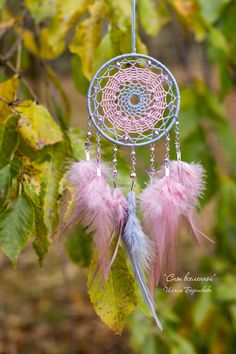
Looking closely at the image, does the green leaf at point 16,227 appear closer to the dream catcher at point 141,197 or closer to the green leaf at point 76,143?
the dream catcher at point 141,197

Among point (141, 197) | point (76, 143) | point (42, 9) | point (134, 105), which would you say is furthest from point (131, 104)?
point (42, 9)

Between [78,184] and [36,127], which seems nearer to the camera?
[78,184]

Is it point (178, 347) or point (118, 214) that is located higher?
point (118, 214)

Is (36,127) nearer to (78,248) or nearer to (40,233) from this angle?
(40,233)

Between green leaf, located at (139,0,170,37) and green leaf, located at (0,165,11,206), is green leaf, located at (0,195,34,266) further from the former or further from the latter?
green leaf, located at (139,0,170,37)

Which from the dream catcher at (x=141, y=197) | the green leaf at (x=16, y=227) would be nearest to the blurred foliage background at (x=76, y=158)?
the green leaf at (x=16, y=227)

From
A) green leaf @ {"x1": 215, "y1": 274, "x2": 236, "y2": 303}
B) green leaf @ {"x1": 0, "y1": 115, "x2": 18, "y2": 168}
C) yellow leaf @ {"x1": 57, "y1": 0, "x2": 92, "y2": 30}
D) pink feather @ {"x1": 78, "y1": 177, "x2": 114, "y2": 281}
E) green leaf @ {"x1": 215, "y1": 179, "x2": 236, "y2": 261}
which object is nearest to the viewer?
pink feather @ {"x1": 78, "y1": 177, "x2": 114, "y2": 281}

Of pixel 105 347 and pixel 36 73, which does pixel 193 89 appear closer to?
pixel 36 73

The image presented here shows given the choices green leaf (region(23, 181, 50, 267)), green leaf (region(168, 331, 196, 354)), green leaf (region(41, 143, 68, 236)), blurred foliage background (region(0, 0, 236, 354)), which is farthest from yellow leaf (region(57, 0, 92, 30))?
green leaf (region(168, 331, 196, 354))
